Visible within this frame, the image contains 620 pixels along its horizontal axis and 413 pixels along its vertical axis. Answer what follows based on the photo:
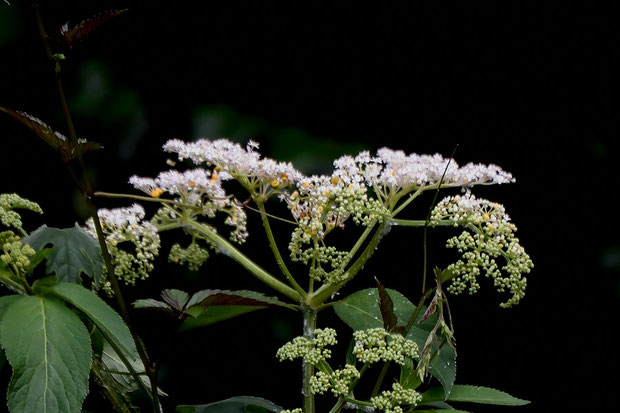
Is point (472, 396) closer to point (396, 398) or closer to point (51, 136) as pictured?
point (396, 398)

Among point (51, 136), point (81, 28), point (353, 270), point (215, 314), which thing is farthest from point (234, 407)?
point (81, 28)

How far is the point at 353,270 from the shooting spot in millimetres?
1180

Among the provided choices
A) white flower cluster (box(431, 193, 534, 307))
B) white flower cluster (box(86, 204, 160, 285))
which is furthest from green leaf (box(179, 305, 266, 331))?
white flower cluster (box(431, 193, 534, 307))

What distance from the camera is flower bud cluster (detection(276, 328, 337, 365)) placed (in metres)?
1.03

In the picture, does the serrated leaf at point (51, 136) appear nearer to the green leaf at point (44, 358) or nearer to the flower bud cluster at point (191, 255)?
the green leaf at point (44, 358)

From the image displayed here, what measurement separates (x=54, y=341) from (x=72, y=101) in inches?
42.0

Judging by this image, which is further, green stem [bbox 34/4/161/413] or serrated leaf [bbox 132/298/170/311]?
serrated leaf [bbox 132/298/170/311]

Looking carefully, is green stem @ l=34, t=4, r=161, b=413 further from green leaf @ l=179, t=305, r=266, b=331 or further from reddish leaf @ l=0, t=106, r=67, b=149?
green leaf @ l=179, t=305, r=266, b=331

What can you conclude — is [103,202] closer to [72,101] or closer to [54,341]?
[72,101]

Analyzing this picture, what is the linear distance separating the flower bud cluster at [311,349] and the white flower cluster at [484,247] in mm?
191

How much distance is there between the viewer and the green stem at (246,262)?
1.21 meters

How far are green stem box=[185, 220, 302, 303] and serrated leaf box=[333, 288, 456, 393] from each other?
81mm

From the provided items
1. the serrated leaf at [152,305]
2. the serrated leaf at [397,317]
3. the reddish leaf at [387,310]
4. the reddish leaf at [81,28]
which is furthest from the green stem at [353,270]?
the reddish leaf at [81,28]

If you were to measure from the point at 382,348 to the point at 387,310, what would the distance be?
0.07 meters
